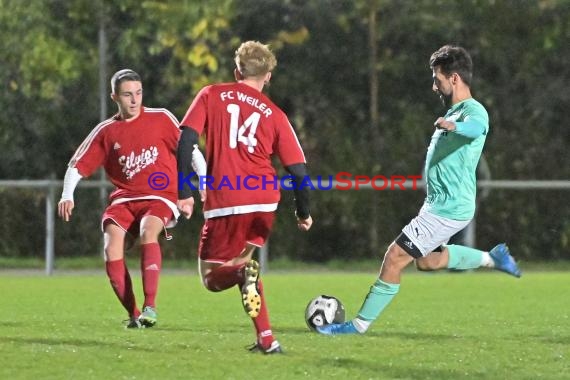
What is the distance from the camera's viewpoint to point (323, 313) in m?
9.45

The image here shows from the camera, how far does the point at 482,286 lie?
15773 millimetres

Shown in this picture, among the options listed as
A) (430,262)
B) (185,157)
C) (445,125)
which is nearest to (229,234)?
(185,157)

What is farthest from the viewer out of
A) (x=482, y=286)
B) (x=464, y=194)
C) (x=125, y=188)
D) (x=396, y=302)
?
(x=482, y=286)

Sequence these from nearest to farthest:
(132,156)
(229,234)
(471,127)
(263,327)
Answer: (263,327) < (229,234) < (471,127) < (132,156)

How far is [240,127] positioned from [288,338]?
5.85ft

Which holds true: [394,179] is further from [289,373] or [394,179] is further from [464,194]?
[289,373]

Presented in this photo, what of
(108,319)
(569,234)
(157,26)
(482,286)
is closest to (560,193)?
(569,234)

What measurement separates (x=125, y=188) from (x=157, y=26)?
11.9 meters

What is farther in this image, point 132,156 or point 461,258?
point 132,156

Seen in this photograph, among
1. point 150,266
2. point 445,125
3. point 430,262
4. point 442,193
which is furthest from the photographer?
point 150,266

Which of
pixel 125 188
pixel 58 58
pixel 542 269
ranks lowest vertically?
pixel 542 269

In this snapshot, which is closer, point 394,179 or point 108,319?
point 108,319

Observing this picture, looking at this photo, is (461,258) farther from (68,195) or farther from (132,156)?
(68,195)

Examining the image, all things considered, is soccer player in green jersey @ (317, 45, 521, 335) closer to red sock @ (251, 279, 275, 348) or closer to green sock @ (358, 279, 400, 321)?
green sock @ (358, 279, 400, 321)
